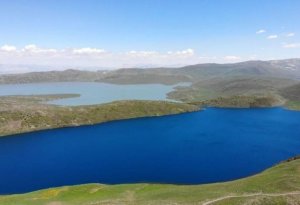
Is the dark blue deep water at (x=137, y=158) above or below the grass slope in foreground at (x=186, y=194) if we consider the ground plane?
below

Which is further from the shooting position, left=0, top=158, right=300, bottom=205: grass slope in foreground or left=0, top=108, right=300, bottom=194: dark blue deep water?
left=0, top=108, right=300, bottom=194: dark blue deep water

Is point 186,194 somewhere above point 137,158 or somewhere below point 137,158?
above

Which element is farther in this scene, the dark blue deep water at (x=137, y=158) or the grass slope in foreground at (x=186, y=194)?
the dark blue deep water at (x=137, y=158)

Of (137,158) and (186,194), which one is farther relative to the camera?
(137,158)

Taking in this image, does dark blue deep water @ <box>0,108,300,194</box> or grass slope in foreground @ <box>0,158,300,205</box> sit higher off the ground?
grass slope in foreground @ <box>0,158,300,205</box>

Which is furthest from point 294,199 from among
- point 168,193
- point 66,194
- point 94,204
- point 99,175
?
point 99,175
